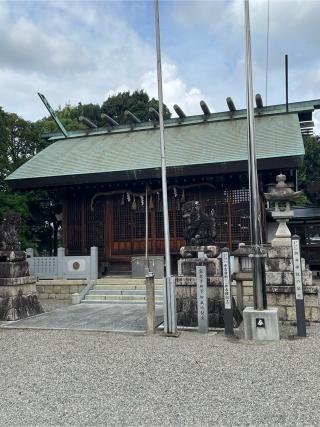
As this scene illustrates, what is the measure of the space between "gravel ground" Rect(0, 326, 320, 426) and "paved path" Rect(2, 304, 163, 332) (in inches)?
50.0

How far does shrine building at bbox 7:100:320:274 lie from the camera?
13148 mm

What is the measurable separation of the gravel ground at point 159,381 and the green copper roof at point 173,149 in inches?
296

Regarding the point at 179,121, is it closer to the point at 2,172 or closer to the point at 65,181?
the point at 65,181

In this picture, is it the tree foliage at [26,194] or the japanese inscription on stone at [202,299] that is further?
the tree foliage at [26,194]

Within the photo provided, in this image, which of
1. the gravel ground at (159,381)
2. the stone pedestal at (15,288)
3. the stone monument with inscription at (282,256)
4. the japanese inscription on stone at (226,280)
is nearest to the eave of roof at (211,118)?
the stone monument with inscription at (282,256)

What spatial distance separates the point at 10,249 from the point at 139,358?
572 centimetres

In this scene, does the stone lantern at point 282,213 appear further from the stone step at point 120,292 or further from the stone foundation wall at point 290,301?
the stone step at point 120,292

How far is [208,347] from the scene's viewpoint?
21.3 feet

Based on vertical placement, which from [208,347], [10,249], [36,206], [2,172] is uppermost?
[2,172]

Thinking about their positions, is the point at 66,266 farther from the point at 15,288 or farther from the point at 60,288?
the point at 15,288

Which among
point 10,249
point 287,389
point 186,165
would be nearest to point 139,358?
point 287,389

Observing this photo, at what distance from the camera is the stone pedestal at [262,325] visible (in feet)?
22.6

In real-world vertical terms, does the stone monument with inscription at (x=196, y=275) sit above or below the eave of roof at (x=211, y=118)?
below

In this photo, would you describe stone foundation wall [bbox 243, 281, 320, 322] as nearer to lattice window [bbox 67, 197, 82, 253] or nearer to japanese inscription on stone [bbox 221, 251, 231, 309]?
japanese inscription on stone [bbox 221, 251, 231, 309]
